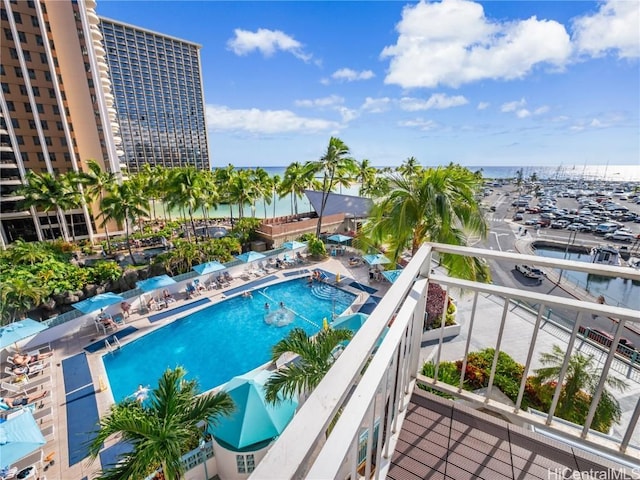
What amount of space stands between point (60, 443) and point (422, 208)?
482 inches

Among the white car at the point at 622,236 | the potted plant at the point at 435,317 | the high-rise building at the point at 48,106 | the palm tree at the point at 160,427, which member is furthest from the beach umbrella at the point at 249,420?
the white car at the point at 622,236

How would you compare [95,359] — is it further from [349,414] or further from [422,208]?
[349,414]

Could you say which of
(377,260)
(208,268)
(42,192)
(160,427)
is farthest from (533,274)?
(42,192)

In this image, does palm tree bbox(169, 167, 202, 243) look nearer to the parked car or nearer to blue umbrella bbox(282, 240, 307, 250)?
blue umbrella bbox(282, 240, 307, 250)

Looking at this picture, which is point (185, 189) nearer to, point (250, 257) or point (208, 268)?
point (208, 268)

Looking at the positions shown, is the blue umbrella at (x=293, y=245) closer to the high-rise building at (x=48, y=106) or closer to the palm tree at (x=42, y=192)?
the palm tree at (x=42, y=192)

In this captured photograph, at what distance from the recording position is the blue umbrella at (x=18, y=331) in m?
11.0

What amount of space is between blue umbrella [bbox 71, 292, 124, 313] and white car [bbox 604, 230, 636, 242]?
49.6 metres

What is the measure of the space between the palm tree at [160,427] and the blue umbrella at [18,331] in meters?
9.60

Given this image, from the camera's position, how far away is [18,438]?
723 centimetres

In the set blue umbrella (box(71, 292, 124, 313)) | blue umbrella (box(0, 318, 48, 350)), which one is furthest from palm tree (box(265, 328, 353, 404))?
blue umbrella (box(71, 292, 124, 313))

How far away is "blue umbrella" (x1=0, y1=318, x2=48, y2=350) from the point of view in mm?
10981

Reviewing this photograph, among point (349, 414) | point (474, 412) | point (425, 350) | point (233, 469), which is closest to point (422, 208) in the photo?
point (474, 412)

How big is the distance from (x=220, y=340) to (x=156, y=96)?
312ft
